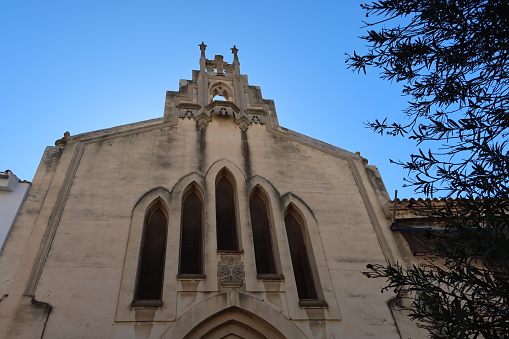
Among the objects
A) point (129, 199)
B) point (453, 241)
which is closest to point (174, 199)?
point (129, 199)

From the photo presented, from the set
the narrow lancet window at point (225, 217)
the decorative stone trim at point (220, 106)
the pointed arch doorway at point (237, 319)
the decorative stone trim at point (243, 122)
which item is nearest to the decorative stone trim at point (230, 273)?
the pointed arch doorway at point (237, 319)

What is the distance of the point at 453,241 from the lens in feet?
14.2

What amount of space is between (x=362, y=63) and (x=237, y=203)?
15.9 ft

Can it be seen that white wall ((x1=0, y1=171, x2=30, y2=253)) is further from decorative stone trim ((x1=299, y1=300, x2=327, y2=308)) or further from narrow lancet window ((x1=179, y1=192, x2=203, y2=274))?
decorative stone trim ((x1=299, y1=300, x2=327, y2=308))

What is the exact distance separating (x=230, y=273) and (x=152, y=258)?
166 centimetres

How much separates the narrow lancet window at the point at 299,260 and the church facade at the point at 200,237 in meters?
0.03

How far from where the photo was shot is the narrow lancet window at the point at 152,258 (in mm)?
7777

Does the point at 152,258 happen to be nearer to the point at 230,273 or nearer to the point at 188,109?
the point at 230,273

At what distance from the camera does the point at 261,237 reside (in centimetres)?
913

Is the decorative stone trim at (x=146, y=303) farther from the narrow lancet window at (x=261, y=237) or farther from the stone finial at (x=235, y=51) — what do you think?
the stone finial at (x=235, y=51)

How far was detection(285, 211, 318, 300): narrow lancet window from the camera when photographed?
8.38m

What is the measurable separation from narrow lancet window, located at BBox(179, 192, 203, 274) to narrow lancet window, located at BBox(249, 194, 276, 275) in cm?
121

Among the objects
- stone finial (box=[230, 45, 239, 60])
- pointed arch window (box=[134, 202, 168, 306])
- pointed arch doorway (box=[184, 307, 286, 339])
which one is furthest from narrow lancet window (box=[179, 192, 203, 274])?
stone finial (box=[230, 45, 239, 60])

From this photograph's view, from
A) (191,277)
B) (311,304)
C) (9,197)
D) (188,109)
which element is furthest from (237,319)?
(188,109)
